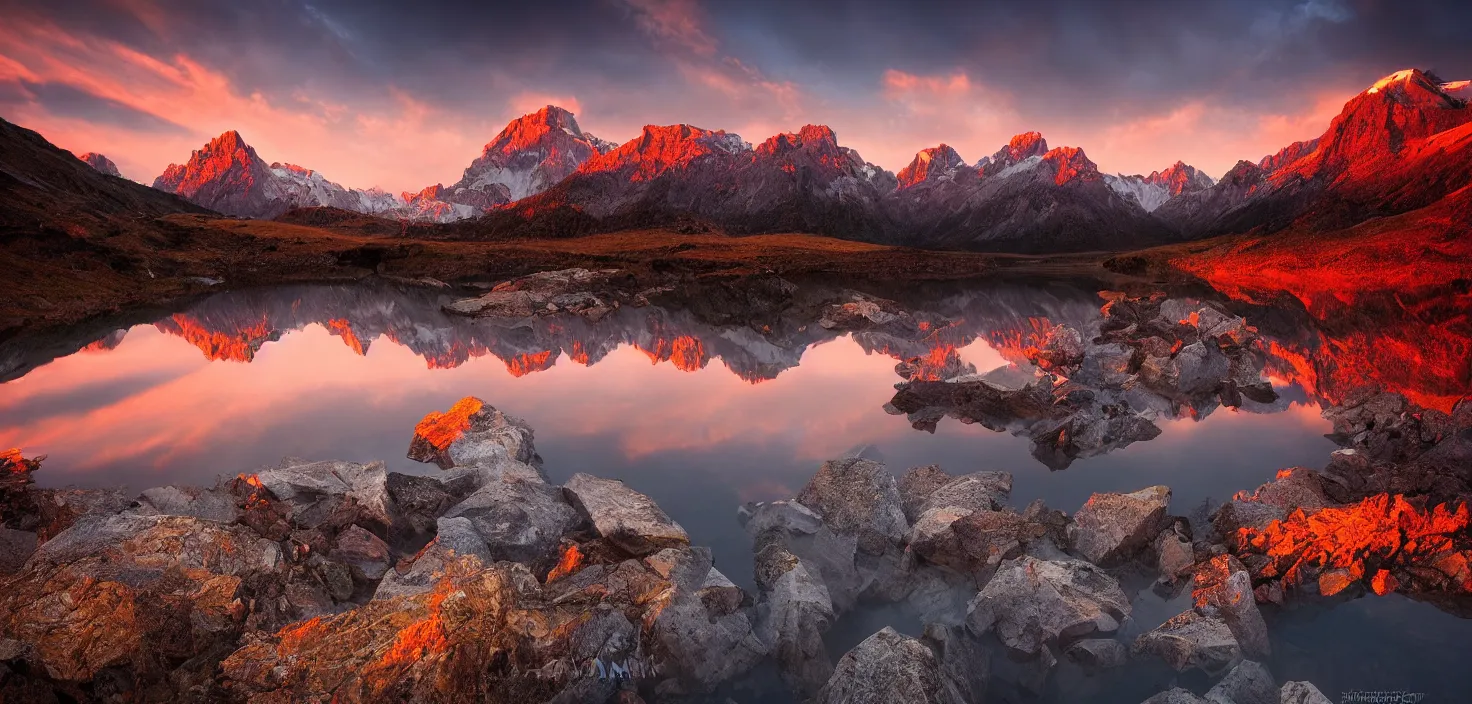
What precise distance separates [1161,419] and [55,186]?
229477 mm

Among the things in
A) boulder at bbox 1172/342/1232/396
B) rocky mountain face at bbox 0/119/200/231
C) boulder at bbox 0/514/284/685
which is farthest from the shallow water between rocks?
rocky mountain face at bbox 0/119/200/231

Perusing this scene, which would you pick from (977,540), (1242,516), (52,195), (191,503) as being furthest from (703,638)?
(52,195)

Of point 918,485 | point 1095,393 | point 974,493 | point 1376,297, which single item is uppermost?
point 1376,297

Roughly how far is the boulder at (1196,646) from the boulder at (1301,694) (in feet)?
3.45

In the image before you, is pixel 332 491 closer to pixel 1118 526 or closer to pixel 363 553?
pixel 363 553

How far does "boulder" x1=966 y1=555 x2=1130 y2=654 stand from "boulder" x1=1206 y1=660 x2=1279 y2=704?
5.05ft

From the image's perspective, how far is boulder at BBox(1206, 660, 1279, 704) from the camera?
24.0ft

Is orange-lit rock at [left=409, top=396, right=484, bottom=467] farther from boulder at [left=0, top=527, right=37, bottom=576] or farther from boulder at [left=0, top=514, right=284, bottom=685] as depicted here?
boulder at [left=0, top=527, right=37, bottom=576]

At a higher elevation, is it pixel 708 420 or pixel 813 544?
pixel 708 420

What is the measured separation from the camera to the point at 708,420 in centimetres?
1956

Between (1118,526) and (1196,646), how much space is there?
2.98 m

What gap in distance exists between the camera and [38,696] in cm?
630

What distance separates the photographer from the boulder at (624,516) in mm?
11125

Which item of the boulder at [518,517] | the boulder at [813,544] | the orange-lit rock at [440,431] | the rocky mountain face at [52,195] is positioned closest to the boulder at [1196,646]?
the boulder at [813,544]
